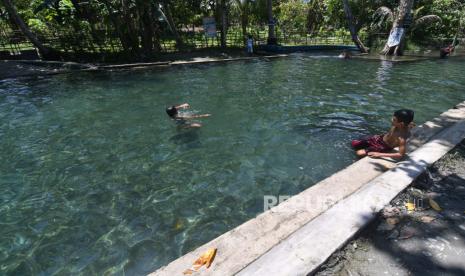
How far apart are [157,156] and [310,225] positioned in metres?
4.45

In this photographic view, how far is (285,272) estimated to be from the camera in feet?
10.1

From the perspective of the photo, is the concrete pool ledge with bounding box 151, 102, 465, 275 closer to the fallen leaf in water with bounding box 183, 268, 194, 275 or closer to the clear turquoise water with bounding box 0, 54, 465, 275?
the fallen leaf in water with bounding box 183, 268, 194, 275

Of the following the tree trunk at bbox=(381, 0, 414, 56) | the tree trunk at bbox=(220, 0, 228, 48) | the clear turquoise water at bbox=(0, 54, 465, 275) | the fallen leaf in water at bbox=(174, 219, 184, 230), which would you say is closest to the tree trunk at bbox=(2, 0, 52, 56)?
the clear turquoise water at bbox=(0, 54, 465, 275)

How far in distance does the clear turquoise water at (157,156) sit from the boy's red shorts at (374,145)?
37 centimetres

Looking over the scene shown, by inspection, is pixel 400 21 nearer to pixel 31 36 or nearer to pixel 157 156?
pixel 157 156

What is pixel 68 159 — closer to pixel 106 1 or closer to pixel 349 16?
pixel 106 1

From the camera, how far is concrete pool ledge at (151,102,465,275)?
327cm

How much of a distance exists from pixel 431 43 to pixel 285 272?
33.3m

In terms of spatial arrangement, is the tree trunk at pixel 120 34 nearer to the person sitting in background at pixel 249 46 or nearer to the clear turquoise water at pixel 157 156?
the clear turquoise water at pixel 157 156

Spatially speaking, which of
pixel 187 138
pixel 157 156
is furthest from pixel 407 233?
pixel 187 138

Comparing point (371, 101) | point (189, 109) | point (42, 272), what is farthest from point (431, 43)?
point (42, 272)

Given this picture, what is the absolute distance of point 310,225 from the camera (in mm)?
3805

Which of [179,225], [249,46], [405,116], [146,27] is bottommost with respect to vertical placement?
[179,225]

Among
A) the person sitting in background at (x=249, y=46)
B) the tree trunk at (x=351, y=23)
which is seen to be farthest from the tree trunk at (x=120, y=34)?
the tree trunk at (x=351, y=23)
